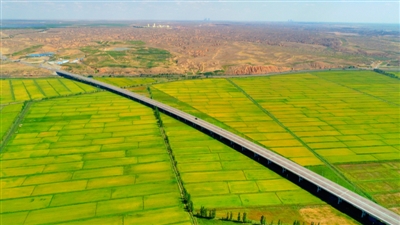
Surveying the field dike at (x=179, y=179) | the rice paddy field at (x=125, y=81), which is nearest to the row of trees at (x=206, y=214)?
A: the field dike at (x=179, y=179)

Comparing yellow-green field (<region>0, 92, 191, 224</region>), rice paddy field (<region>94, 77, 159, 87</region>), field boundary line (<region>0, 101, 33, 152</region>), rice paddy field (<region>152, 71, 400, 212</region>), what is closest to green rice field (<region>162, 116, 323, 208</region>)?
yellow-green field (<region>0, 92, 191, 224</region>)

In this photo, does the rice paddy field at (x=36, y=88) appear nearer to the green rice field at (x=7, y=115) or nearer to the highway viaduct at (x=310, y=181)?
the green rice field at (x=7, y=115)

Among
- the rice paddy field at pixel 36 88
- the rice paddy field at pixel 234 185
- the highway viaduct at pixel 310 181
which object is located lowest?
the rice paddy field at pixel 234 185

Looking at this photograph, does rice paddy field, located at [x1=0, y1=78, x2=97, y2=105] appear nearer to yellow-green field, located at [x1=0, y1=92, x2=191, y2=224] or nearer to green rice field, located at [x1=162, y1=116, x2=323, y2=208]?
yellow-green field, located at [x1=0, y1=92, x2=191, y2=224]

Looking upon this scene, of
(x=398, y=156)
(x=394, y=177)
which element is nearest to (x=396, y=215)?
(x=394, y=177)

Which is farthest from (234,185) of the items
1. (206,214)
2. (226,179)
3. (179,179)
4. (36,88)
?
(36,88)

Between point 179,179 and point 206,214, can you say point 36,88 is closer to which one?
point 179,179
